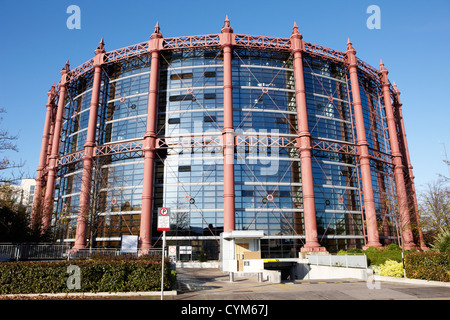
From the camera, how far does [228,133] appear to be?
33.0 m

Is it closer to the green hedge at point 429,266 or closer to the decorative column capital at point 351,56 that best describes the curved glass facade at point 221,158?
the decorative column capital at point 351,56

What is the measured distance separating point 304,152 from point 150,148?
16.8 metres

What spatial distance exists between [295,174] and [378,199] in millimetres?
12913

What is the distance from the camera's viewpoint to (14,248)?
71.5 feet

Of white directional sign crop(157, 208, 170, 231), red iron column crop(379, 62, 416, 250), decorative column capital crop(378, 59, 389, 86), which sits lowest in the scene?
white directional sign crop(157, 208, 170, 231)

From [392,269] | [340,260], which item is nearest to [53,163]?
[340,260]

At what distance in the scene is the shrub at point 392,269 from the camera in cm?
1941

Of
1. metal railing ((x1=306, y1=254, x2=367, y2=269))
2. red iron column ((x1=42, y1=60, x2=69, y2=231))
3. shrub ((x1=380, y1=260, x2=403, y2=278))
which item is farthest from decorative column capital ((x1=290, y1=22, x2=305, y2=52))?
red iron column ((x1=42, y1=60, x2=69, y2=231))

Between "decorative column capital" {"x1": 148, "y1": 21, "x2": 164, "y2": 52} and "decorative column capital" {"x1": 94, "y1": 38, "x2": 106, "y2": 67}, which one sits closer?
"decorative column capital" {"x1": 148, "y1": 21, "x2": 164, "y2": 52}

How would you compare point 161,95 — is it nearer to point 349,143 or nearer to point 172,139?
point 172,139

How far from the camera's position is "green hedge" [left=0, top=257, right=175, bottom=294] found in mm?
13531

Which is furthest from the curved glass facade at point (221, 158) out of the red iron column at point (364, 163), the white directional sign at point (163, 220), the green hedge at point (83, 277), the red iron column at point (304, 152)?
the white directional sign at point (163, 220)

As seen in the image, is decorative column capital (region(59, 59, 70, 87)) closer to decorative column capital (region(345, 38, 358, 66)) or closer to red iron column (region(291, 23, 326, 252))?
red iron column (region(291, 23, 326, 252))

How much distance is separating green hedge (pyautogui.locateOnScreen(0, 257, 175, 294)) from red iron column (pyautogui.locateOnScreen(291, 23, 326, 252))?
70.4ft
